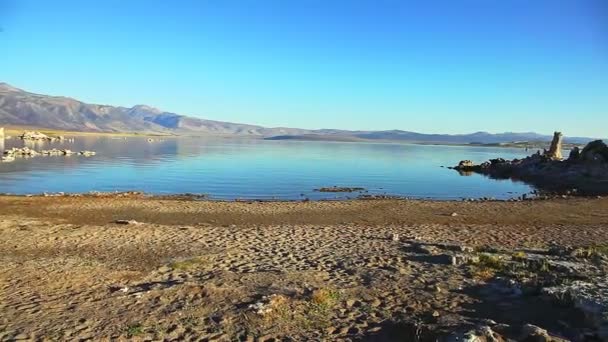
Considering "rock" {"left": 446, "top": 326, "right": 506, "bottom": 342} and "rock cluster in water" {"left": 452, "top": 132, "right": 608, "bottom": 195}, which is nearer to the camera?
"rock" {"left": 446, "top": 326, "right": 506, "bottom": 342}

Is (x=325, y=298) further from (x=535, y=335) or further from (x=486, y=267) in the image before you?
(x=486, y=267)

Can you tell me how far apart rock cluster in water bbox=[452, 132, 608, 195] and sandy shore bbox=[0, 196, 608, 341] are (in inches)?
1054

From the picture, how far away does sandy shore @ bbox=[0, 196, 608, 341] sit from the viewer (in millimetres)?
9195

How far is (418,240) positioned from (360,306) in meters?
7.94

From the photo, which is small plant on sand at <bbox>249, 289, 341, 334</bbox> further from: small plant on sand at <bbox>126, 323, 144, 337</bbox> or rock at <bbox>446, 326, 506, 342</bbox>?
rock at <bbox>446, 326, 506, 342</bbox>

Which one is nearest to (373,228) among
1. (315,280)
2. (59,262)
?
(315,280)

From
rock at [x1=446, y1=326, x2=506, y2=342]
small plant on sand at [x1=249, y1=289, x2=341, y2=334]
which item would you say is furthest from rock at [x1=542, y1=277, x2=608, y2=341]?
small plant on sand at [x1=249, y1=289, x2=341, y2=334]

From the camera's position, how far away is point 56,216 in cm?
2350

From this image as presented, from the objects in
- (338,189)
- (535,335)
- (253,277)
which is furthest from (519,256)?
(338,189)

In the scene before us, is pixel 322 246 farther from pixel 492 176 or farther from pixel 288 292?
pixel 492 176

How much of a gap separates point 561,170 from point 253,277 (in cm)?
5524

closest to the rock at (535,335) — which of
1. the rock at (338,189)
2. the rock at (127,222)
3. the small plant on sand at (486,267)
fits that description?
the small plant on sand at (486,267)

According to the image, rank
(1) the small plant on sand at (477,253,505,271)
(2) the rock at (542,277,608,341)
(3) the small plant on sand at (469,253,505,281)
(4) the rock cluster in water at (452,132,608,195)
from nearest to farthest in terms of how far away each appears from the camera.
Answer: (2) the rock at (542,277,608,341)
(3) the small plant on sand at (469,253,505,281)
(1) the small plant on sand at (477,253,505,271)
(4) the rock cluster in water at (452,132,608,195)

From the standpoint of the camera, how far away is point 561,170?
5806 centimetres
